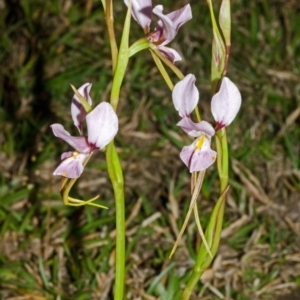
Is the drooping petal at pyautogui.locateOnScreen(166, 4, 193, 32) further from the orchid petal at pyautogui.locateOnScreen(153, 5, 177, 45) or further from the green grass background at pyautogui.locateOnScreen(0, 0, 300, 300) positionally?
the green grass background at pyautogui.locateOnScreen(0, 0, 300, 300)

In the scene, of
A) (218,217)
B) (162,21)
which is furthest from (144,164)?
(162,21)

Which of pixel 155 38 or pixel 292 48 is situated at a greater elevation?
pixel 155 38

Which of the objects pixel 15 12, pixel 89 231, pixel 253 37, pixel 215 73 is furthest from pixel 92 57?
pixel 215 73

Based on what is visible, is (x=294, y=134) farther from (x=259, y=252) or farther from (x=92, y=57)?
(x=92, y=57)

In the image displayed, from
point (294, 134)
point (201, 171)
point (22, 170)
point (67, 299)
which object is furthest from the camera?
point (294, 134)

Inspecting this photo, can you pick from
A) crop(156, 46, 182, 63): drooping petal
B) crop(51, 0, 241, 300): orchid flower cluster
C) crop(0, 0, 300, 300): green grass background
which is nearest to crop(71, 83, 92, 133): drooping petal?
crop(51, 0, 241, 300): orchid flower cluster

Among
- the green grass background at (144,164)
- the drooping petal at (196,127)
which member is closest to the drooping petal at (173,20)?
the drooping petal at (196,127)
